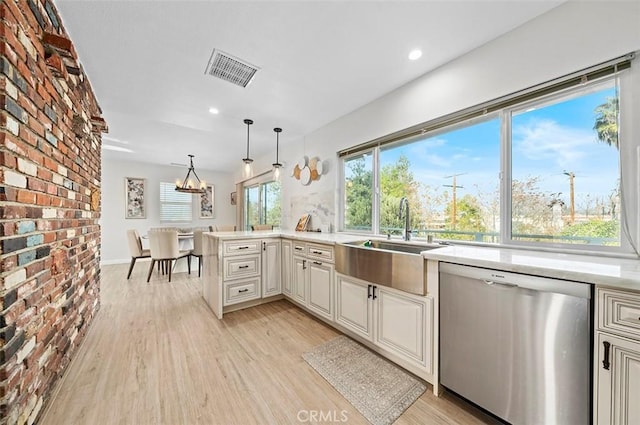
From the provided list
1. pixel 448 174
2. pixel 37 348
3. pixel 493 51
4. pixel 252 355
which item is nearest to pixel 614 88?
pixel 493 51

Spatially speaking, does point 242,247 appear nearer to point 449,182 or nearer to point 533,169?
point 449,182

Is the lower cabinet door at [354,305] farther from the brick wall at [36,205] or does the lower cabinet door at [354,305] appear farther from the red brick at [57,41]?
the red brick at [57,41]

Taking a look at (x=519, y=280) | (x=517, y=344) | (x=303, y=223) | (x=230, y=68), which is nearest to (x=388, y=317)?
(x=517, y=344)

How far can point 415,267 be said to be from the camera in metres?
1.58

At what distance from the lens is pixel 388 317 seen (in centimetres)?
178

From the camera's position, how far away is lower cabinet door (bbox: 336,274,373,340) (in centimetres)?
193

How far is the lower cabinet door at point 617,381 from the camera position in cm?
91

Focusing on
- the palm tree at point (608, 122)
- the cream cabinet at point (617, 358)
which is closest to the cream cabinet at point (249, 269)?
the cream cabinet at point (617, 358)

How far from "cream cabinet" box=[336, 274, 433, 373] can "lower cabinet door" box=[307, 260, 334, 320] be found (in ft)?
0.37

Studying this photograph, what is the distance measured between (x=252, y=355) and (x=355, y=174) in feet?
7.65

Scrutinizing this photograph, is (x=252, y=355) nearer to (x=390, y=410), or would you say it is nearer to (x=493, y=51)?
(x=390, y=410)

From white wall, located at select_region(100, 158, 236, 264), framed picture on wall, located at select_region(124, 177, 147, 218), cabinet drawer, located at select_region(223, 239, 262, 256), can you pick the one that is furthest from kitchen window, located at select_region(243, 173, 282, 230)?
framed picture on wall, located at select_region(124, 177, 147, 218)

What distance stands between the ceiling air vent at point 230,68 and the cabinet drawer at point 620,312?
2674mm

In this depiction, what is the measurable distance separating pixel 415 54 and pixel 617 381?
2260 millimetres
